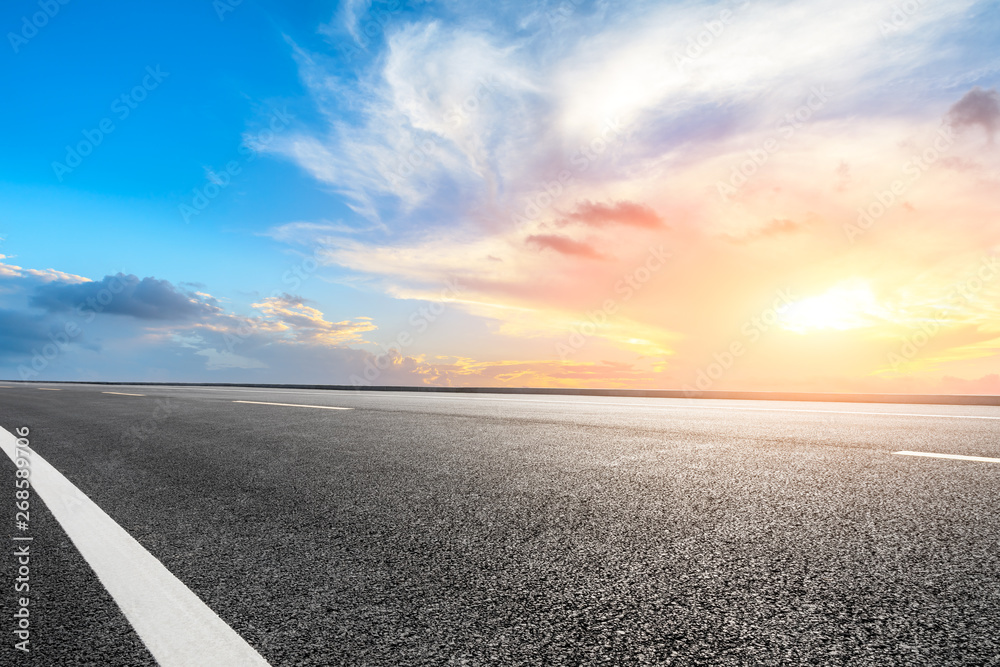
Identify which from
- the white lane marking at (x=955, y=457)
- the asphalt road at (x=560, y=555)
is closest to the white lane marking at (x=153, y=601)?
the asphalt road at (x=560, y=555)

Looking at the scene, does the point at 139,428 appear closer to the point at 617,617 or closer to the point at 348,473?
the point at 348,473

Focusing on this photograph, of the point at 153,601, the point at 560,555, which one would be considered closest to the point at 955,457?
the point at 560,555

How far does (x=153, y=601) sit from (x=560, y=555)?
1.69 metres

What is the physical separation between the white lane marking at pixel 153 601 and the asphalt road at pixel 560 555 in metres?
0.05

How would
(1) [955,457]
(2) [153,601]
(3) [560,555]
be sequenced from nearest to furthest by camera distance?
1. (2) [153,601]
2. (3) [560,555]
3. (1) [955,457]

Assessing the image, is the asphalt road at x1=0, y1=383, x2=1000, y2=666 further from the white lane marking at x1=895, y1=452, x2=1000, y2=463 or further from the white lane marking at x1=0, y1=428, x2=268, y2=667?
the white lane marking at x1=895, y1=452, x2=1000, y2=463

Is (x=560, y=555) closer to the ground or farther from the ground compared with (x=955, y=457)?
closer to the ground

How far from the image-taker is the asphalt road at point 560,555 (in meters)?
1.94

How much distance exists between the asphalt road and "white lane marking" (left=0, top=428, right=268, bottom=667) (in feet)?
0.17

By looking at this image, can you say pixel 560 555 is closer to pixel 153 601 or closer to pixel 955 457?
pixel 153 601

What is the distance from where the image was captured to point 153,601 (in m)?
2.34

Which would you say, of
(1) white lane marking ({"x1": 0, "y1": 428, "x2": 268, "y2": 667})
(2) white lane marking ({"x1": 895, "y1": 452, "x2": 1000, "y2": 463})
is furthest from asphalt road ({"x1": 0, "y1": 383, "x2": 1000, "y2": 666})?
(2) white lane marking ({"x1": 895, "y1": 452, "x2": 1000, "y2": 463})

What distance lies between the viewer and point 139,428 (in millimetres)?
9406

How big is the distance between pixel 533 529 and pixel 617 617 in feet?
3.78
